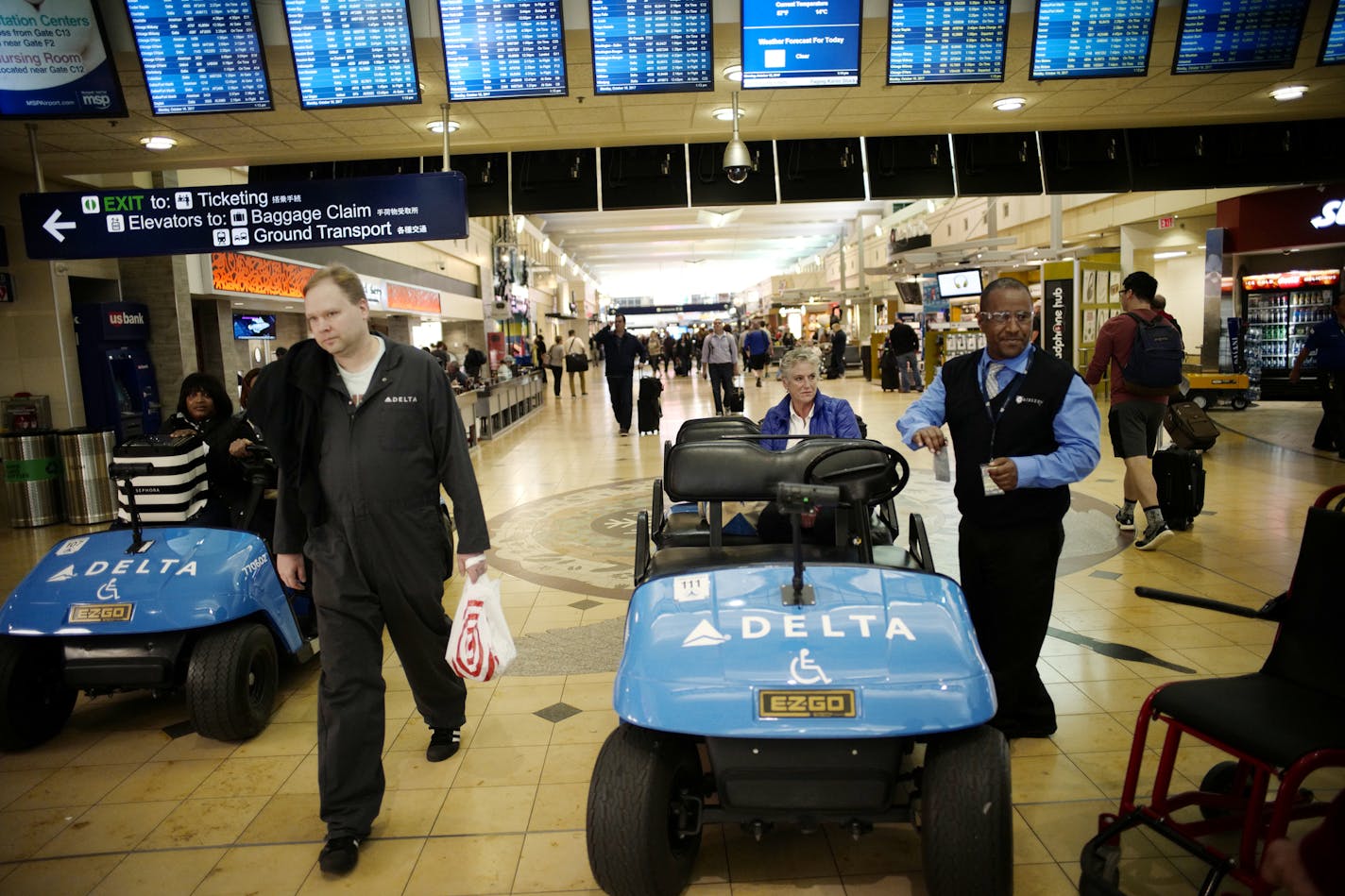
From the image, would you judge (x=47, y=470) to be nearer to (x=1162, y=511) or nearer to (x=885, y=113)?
(x=885, y=113)

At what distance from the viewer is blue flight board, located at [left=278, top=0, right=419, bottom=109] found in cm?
553

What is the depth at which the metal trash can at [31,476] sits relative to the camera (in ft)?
27.0

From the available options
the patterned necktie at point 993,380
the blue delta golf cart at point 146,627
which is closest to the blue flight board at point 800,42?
the patterned necktie at point 993,380

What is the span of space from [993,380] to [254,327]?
1365 cm

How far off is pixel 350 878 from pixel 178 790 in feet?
3.25

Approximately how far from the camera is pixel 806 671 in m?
2.12

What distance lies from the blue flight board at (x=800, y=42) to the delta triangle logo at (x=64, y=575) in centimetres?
450

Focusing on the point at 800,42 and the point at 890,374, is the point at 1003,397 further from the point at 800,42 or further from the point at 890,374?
the point at 890,374

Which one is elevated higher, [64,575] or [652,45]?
[652,45]

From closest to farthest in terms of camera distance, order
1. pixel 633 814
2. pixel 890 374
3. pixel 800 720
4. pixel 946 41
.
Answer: pixel 800 720, pixel 633 814, pixel 946 41, pixel 890 374

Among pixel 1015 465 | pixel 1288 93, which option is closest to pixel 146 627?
pixel 1015 465

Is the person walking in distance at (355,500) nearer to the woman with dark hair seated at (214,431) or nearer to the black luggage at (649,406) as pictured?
the woman with dark hair seated at (214,431)

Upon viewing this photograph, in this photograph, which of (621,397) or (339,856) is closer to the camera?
(339,856)

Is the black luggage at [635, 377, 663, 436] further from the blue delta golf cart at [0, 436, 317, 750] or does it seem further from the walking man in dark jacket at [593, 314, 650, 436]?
the blue delta golf cart at [0, 436, 317, 750]
